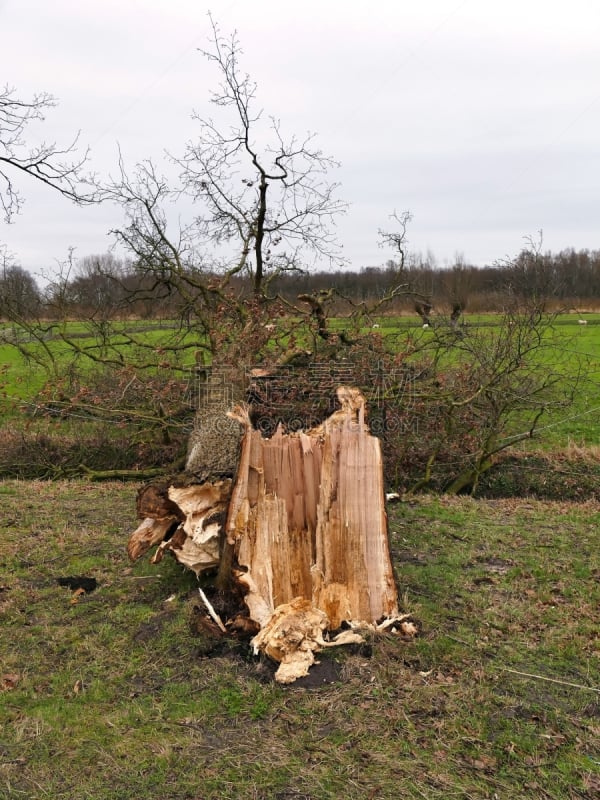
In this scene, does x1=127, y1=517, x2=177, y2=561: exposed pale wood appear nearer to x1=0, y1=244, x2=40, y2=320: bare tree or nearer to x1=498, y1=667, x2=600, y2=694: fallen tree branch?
x1=498, y1=667, x2=600, y2=694: fallen tree branch

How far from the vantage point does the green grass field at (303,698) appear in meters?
2.73

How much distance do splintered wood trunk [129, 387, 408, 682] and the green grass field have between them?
0.99 ft

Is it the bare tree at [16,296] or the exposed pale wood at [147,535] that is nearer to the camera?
the exposed pale wood at [147,535]

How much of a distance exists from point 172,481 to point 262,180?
260 inches

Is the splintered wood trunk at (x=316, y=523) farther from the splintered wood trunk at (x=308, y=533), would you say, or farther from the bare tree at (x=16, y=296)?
the bare tree at (x=16, y=296)

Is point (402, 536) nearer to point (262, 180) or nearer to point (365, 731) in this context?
point (365, 731)

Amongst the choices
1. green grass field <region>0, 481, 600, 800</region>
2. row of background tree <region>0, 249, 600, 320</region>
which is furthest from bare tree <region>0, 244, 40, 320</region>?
green grass field <region>0, 481, 600, 800</region>

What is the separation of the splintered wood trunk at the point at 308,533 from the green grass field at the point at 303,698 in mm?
302

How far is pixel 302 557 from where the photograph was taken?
4219 mm

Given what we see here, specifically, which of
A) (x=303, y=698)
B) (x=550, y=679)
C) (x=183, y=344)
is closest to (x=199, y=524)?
(x=303, y=698)

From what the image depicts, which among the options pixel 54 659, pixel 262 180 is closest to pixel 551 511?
pixel 54 659

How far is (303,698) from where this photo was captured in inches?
128

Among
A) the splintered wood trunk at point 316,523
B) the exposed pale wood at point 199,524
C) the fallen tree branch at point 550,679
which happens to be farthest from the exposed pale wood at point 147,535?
the fallen tree branch at point 550,679

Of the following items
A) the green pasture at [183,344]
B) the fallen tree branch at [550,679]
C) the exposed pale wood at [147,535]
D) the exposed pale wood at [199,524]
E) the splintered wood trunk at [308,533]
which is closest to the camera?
the fallen tree branch at [550,679]
